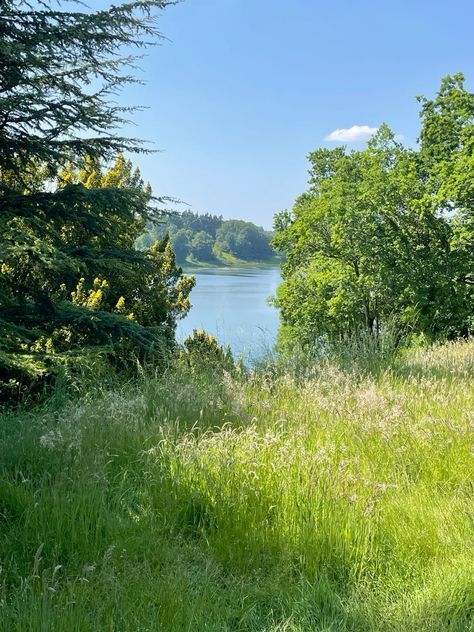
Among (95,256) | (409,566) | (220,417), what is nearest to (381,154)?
(95,256)

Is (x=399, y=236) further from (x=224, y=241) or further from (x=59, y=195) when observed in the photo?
(x=224, y=241)

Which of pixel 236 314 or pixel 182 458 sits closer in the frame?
pixel 182 458

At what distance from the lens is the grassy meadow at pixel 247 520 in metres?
1.66

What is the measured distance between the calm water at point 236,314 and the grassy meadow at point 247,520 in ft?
9.77

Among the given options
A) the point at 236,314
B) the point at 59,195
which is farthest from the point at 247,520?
the point at 236,314

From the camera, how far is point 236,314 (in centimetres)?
3412

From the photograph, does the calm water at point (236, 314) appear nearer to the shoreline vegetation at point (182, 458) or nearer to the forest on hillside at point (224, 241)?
the shoreline vegetation at point (182, 458)

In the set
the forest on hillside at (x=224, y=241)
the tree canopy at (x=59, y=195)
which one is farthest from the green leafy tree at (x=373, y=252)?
the forest on hillside at (x=224, y=241)

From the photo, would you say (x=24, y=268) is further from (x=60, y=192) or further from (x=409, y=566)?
(x=409, y=566)

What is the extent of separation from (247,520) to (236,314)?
Result: 3191cm

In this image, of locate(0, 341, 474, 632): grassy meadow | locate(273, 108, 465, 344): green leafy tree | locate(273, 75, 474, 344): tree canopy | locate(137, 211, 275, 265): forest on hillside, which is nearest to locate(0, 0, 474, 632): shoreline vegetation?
locate(0, 341, 474, 632): grassy meadow

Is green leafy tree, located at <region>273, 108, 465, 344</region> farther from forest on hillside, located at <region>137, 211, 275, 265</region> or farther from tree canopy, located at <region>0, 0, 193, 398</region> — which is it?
forest on hillside, located at <region>137, 211, 275, 265</region>

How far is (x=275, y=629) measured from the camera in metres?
1.61

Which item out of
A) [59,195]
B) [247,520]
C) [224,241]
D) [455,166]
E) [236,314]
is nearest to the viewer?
[247,520]
